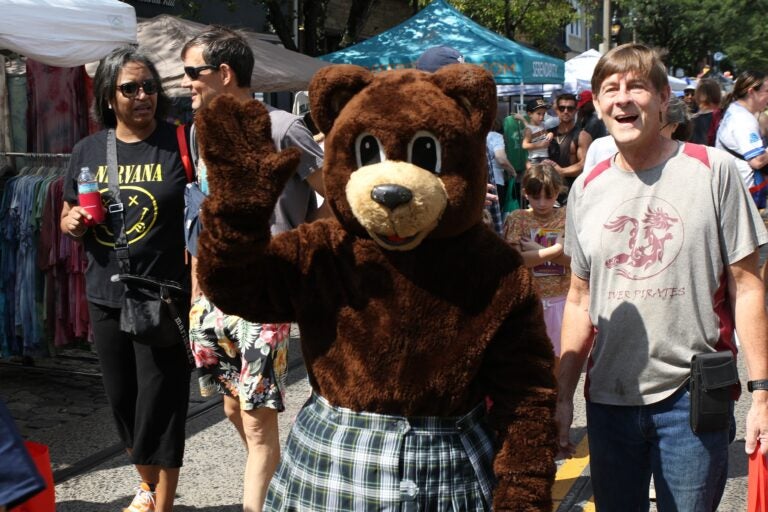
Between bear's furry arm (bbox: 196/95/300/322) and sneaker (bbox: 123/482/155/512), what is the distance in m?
2.31

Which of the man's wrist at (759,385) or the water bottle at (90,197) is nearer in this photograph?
the man's wrist at (759,385)

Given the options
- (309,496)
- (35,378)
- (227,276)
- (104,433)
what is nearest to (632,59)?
(227,276)

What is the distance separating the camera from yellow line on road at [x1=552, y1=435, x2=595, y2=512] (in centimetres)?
495

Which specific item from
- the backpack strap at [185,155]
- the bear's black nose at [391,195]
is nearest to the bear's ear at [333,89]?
the bear's black nose at [391,195]

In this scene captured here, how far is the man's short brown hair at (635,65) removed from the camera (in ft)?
9.53

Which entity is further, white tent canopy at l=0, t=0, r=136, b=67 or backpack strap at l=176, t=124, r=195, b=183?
white tent canopy at l=0, t=0, r=136, b=67

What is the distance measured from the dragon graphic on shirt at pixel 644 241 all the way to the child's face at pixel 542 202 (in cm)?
273

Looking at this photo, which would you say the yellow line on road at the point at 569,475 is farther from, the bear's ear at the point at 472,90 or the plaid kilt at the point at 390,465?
the bear's ear at the point at 472,90

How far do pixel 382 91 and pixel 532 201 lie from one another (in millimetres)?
3357

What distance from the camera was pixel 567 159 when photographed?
10938 mm

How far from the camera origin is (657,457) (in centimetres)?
291

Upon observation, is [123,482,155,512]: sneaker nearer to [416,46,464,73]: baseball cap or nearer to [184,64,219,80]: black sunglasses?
[184,64,219,80]: black sunglasses

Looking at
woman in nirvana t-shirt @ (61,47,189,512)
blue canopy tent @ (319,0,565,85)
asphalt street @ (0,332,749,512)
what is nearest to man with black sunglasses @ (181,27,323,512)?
woman in nirvana t-shirt @ (61,47,189,512)

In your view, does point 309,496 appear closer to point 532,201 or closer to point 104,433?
point 532,201
